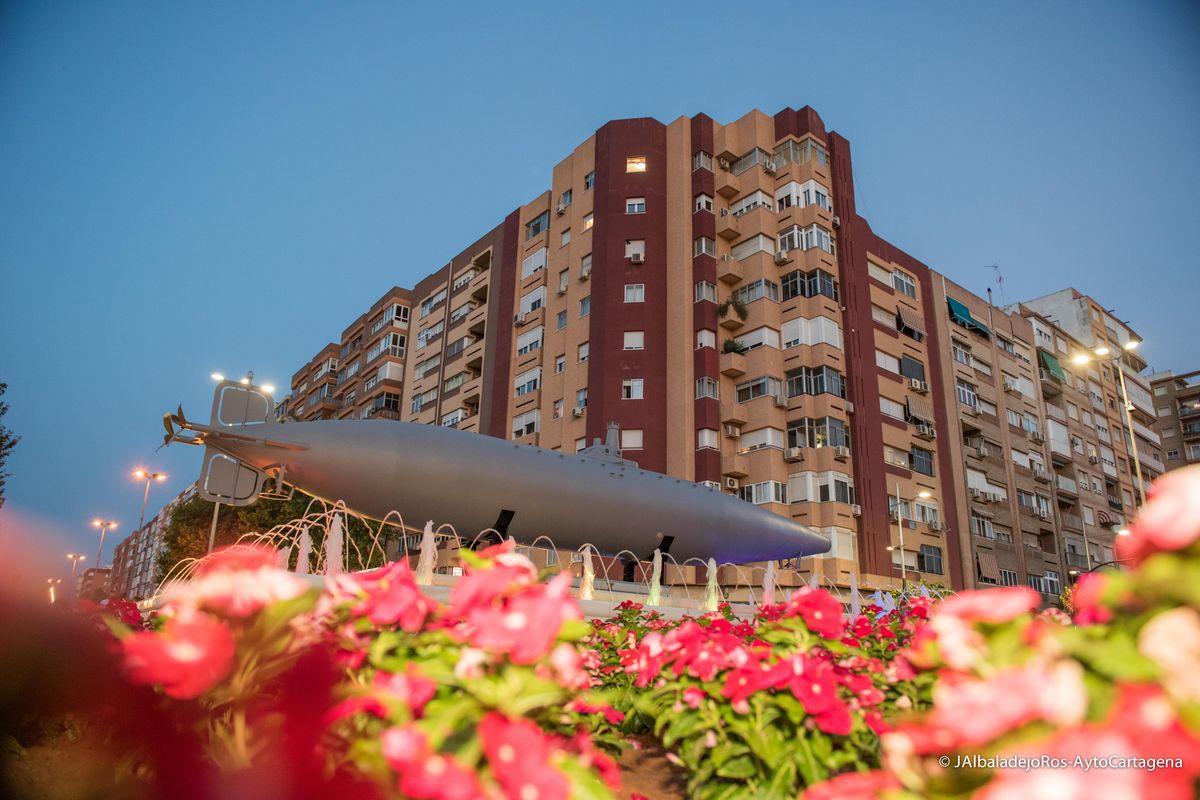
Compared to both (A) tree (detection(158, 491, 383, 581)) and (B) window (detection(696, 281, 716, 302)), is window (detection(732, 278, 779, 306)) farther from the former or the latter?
(A) tree (detection(158, 491, 383, 581))

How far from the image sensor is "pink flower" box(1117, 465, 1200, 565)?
1611 millimetres

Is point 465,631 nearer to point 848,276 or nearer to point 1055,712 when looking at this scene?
point 1055,712

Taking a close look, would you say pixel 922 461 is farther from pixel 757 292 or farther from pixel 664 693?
pixel 664 693

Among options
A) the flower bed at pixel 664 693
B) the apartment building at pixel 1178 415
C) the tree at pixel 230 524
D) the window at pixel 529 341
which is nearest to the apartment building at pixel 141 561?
the tree at pixel 230 524

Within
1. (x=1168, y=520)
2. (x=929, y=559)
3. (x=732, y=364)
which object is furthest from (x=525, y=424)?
(x=1168, y=520)

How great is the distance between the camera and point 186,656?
8.13ft

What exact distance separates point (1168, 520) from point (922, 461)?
4770 cm

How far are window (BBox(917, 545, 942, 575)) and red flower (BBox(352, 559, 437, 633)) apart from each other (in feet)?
145

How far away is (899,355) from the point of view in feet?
152

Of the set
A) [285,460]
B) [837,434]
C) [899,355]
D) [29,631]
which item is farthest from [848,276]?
[29,631]

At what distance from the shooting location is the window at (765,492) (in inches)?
1501

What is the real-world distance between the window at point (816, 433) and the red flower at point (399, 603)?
125ft

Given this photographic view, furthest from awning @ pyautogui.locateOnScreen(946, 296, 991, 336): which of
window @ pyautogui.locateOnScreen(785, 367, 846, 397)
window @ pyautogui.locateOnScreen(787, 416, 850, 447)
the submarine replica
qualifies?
the submarine replica

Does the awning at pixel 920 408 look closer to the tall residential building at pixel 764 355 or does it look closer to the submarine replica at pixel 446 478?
the tall residential building at pixel 764 355
